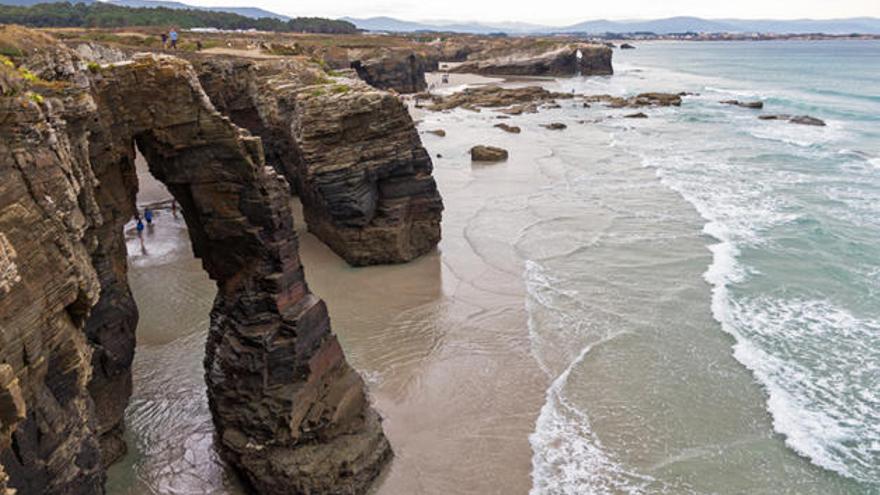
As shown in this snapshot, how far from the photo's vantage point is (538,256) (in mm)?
26297

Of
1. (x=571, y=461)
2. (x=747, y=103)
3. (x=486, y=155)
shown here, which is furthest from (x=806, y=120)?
(x=571, y=461)

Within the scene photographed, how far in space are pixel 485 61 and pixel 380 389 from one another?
380 ft

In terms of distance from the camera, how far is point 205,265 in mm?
13648

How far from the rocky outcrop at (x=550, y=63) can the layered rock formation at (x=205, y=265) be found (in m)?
114

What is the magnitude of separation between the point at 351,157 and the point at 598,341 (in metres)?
10.7

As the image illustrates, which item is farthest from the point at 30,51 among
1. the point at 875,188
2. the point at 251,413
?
the point at 875,188

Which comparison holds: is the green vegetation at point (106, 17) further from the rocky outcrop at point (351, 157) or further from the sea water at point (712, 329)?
the sea water at point (712, 329)

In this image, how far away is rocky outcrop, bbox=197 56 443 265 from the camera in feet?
76.5

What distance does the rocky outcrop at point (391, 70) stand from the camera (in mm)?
81000

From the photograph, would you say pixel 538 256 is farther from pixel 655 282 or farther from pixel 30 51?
pixel 30 51

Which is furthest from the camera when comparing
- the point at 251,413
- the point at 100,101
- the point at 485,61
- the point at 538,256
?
the point at 485,61

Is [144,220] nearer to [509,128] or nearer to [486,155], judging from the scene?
[486,155]

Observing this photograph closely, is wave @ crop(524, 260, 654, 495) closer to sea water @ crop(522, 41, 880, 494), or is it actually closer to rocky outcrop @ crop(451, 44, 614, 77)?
sea water @ crop(522, 41, 880, 494)

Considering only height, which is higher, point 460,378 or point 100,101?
point 100,101
